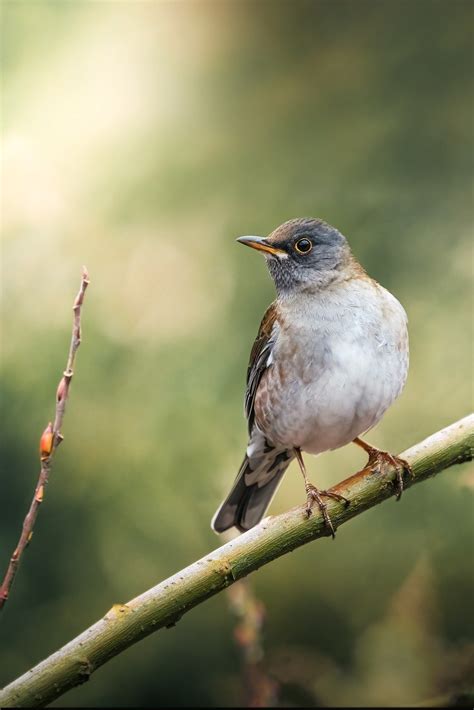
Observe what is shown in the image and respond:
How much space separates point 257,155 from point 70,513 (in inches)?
58.9

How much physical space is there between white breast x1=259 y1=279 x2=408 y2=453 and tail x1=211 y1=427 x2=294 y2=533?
0.80ft

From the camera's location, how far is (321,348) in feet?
7.32

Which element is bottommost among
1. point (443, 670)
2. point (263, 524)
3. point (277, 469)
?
point (443, 670)

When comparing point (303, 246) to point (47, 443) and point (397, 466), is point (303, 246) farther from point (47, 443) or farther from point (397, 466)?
point (47, 443)

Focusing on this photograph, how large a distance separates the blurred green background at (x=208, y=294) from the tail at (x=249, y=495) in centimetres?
23

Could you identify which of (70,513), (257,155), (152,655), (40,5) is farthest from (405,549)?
(40,5)

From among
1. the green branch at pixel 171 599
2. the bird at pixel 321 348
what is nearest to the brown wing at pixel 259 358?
the bird at pixel 321 348

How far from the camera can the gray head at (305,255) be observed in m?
2.31

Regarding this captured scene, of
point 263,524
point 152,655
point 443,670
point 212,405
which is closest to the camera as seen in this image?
point 263,524

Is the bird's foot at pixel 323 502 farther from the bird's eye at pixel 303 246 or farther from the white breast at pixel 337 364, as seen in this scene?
the bird's eye at pixel 303 246

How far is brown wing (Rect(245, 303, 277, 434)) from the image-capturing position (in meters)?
2.43

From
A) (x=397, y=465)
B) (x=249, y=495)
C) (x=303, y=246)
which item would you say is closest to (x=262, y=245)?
(x=303, y=246)

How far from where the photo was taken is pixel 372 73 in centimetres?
307

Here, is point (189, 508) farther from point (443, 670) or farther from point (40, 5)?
point (40, 5)
